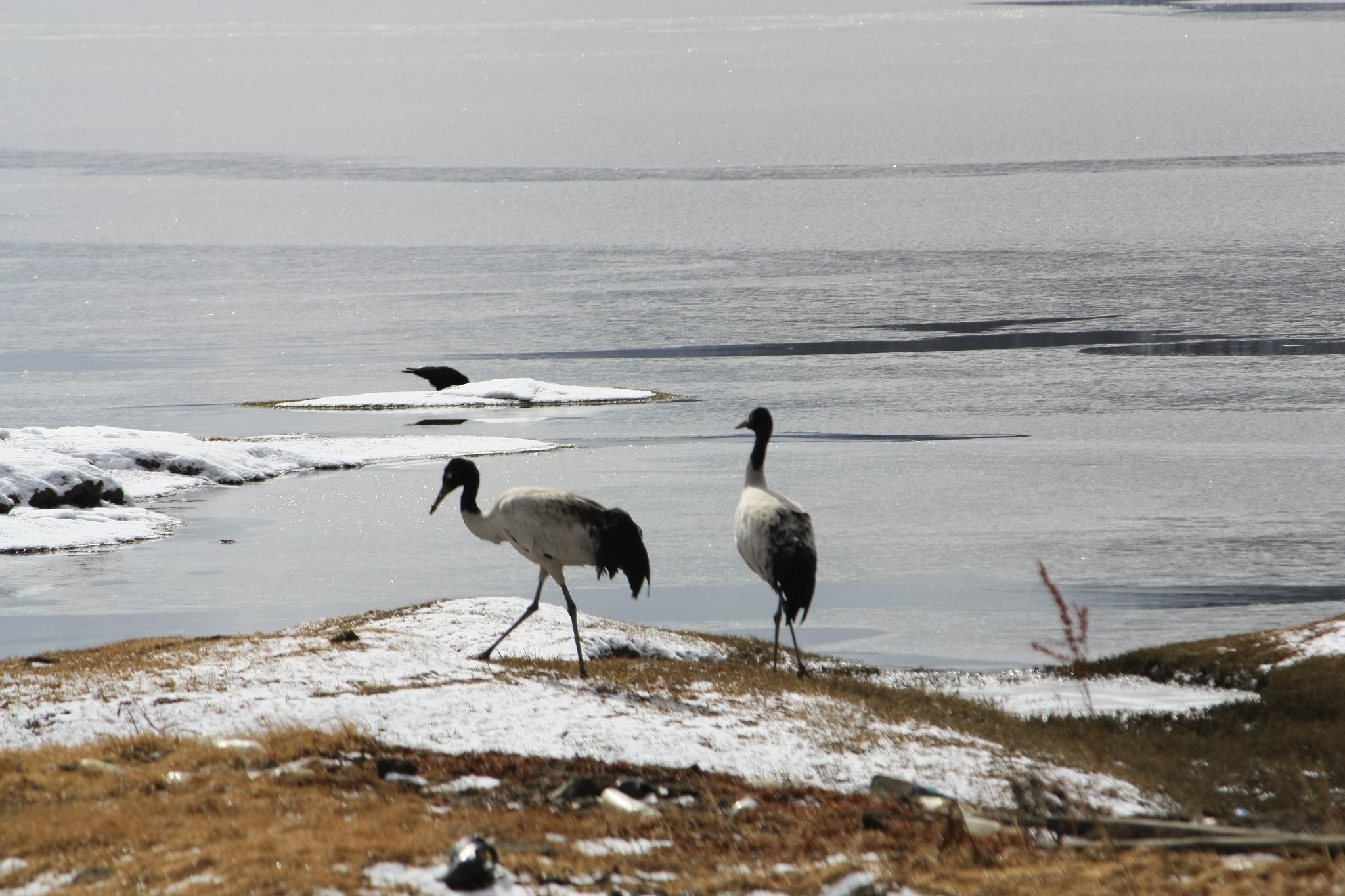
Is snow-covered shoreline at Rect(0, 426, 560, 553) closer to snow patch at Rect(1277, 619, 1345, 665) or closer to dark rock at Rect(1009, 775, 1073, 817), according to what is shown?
snow patch at Rect(1277, 619, 1345, 665)

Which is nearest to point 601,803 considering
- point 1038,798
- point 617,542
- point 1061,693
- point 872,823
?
point 872,823

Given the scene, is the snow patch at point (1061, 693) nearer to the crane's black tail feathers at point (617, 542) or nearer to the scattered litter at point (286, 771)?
the crane's black tail feathers at point (617, 542)

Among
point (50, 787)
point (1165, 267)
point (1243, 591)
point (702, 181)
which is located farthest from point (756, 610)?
point (702, 181)

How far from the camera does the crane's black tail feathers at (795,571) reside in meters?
13.3

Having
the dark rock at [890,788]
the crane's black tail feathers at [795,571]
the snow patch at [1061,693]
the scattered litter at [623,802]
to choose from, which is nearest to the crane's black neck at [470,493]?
the crane's black tail feathers at [795,571]

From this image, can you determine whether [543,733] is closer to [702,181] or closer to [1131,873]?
[1131,873]

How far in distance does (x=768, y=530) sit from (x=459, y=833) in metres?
6.52

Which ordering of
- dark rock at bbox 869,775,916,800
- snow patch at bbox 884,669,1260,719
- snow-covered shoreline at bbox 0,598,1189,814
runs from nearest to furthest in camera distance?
dark rock at bbox 869,775,916,800, snow-covered shoreline at bbox 0,598,1189,814, snow patch at bbox 884,669,1260,719

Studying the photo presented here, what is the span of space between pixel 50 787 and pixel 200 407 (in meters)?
37.5

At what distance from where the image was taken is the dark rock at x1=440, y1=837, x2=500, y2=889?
6.51 meters

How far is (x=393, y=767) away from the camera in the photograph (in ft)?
28.8

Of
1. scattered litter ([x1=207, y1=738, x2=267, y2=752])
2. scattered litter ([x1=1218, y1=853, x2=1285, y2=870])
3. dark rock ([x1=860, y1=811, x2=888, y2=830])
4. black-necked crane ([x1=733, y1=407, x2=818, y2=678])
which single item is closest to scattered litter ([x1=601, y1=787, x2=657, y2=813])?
dark rock ([x1=860, y1=811, x2=888, y2=830])

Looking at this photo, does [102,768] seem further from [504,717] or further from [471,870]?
[471,870]

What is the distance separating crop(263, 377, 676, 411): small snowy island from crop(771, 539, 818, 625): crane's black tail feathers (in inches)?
1179
